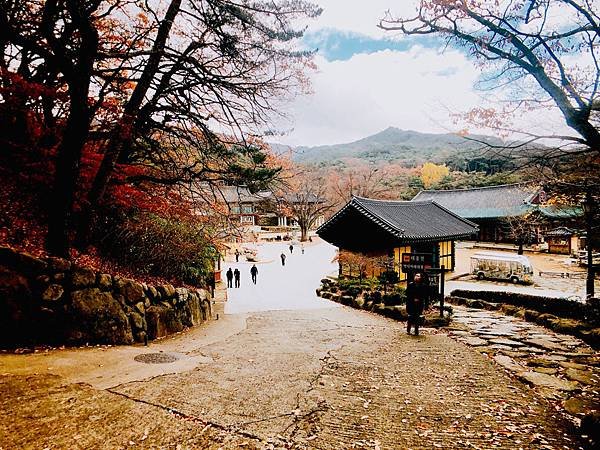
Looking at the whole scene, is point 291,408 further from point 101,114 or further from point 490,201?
point 490,201

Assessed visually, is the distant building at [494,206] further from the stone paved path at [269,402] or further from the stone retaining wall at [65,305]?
the stone retaining wall at [65,305]

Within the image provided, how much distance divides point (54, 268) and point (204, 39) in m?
5.90

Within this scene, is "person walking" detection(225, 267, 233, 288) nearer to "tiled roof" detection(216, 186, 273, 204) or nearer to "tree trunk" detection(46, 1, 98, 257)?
"tiled roof" detection(216, 186, 273, 204)

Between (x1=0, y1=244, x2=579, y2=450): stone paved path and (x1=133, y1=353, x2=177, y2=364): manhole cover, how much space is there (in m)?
0.15

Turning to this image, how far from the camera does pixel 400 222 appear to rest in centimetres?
2167

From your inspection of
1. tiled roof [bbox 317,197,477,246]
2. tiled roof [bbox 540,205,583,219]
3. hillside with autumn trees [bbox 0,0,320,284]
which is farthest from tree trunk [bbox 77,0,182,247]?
tiled roof [bbox 317,197,477,246]

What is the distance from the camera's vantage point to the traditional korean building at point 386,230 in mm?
20078

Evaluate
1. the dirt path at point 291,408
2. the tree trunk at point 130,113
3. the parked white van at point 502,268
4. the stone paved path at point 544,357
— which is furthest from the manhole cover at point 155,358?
the parked white van at point 502,268

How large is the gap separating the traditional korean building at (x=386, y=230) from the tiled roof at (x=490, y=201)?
52.3ft

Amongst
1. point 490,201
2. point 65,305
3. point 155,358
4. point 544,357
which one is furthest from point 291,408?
point 490,201

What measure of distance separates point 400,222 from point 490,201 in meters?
24.6

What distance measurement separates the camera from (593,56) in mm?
5184

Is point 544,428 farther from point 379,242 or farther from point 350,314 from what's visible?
point 379,242

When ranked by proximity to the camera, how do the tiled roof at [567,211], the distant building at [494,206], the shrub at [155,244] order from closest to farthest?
1. the shrub at [155,244]
2. the tiled roof at [567,211]
3. the distant building at [494,206]
